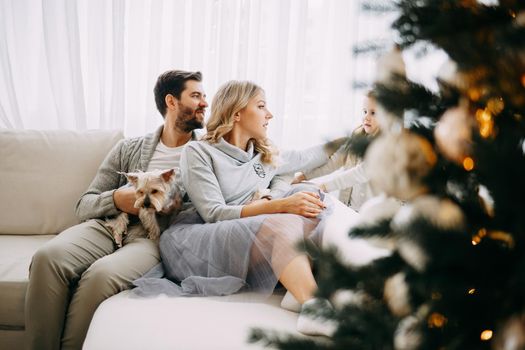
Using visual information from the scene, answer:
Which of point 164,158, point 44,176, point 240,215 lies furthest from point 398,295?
point 44,176

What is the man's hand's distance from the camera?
7.16 feet

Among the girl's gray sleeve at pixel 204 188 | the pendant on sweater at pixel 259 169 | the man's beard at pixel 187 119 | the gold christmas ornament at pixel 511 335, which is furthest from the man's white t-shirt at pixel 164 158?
the gold christmas ornament at pixel 511 335

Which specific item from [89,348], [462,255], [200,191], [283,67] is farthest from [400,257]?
[283,67]

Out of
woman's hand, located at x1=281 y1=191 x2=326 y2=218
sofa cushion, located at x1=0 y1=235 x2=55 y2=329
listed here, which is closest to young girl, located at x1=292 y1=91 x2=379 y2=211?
woman's hand, located at x1=281 y1=191 x2=326 y2=218

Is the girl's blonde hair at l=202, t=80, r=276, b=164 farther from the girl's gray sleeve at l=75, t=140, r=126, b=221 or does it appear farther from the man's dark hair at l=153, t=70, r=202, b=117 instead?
the girl's gray sleeve at l=75, t=140, r=126, b=221

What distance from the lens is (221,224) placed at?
191 cm

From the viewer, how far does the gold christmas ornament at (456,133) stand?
0.54 metres

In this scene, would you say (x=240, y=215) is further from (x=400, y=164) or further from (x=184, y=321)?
(x=400, y=164)

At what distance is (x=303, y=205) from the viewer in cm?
195

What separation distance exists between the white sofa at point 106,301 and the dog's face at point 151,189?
0.45 m

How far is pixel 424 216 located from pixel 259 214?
149cm

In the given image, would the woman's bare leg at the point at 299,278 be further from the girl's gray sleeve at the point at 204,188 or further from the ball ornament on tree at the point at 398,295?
the ball ornament on tree at the point at 398,295

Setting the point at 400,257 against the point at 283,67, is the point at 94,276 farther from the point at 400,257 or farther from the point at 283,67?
the point at 283,67

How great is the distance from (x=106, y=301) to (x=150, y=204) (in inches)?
19.9
